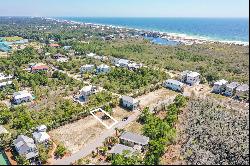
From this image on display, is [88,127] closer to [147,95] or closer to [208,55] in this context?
[147,95]

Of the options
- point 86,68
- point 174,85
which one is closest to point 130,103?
point 174,85

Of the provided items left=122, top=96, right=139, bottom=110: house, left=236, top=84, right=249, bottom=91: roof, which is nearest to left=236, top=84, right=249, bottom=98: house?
left=236, top=84, right=249, bottom=91: roof

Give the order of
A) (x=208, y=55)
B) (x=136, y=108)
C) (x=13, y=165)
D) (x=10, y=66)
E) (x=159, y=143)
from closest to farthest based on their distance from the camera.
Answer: (x=13, y=165) < (x=159, y=143) < (x=136, y=108) < (x=10, y=66) < (x=208, y=55)

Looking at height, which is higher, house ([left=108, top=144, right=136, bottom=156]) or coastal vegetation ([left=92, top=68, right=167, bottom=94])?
coastal vegetation ([left=92, top=68, right=167, bottom=94])

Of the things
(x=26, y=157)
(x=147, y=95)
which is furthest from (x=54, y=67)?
(x=26, y=157)

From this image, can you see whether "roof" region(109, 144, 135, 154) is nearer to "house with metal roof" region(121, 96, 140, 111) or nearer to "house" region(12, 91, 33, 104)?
"house with metal roof" region(121, 96, 140, 111)

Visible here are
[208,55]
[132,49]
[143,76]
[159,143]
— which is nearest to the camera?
[159,143]

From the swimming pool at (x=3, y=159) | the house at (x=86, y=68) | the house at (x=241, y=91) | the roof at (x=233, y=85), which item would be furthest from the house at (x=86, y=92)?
the house at (x=241, y=91)
